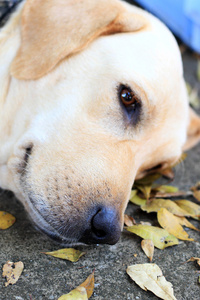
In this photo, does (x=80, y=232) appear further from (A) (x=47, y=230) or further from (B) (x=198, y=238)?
(B) (x=198, y=238)

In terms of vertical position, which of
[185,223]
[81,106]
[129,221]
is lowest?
[185,223]

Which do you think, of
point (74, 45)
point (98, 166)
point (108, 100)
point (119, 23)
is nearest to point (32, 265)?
point (98, 166)

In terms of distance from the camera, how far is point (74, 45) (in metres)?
2.64

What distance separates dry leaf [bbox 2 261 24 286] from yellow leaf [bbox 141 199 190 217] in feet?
3.52

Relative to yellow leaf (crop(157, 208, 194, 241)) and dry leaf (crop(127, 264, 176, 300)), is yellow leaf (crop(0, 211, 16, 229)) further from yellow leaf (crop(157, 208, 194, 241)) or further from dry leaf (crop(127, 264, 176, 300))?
yellow leaf (crop(157, 208, 194, 241))

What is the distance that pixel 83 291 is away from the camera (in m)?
1.98

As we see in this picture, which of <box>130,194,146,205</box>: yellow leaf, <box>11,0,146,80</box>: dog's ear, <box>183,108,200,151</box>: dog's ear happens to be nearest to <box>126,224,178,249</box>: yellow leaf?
<box>130,194,146,205</box>: yellow leaf

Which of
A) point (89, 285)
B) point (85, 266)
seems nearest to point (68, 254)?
point (85, 266)

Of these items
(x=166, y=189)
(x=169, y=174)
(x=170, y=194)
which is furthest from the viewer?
(x=169, y=174)

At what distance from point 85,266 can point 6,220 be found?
61 cm

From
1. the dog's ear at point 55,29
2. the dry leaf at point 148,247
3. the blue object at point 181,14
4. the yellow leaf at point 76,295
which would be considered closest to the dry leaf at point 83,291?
the yellow leaf at point 76,295

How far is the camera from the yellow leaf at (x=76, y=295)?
1934 millimetres

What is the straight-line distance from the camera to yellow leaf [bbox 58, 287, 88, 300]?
193cm

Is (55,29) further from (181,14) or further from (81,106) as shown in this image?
(181,14)
